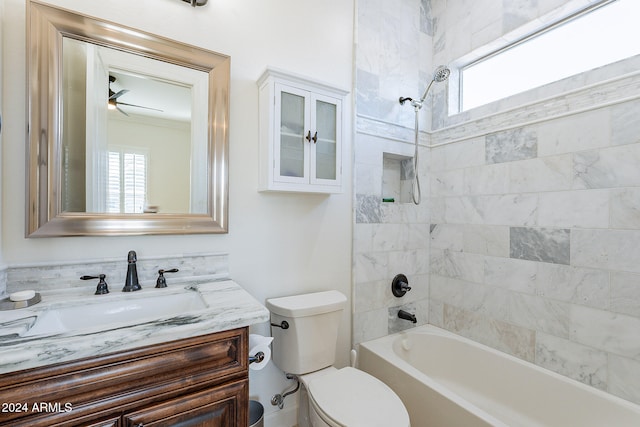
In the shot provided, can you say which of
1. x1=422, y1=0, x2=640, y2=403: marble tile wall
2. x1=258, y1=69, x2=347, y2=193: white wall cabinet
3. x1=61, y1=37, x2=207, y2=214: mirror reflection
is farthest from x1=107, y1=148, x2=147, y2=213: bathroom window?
x1=422, y1=0, x2=640, y2=403: marble tile wall

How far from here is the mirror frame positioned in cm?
110

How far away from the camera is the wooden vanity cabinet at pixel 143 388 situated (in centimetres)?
73

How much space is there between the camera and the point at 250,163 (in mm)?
1551

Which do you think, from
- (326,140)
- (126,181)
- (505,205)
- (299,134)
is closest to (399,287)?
(505,205)

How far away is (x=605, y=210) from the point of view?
1.41 metres

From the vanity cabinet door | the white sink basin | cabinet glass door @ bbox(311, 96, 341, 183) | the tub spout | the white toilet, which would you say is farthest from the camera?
the tub spout

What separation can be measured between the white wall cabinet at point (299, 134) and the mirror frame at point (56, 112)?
0.42m

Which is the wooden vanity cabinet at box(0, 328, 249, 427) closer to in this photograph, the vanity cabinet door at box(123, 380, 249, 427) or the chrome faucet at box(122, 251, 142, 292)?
the vanity cabinet door at box(123, 380, 249, 427)

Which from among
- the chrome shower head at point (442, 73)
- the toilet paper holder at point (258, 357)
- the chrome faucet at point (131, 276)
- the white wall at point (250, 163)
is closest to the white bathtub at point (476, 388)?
the white wall at point (250, 163)

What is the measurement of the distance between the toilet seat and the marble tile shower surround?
73cm

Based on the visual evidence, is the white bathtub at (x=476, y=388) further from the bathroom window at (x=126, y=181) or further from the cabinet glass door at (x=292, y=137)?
the bathroom window at (x=126, y=181)

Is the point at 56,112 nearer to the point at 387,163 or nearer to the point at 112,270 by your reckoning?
the point at 112,270

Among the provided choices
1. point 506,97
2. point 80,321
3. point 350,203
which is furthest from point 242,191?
point 506,97

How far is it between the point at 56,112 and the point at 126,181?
0.35 m
